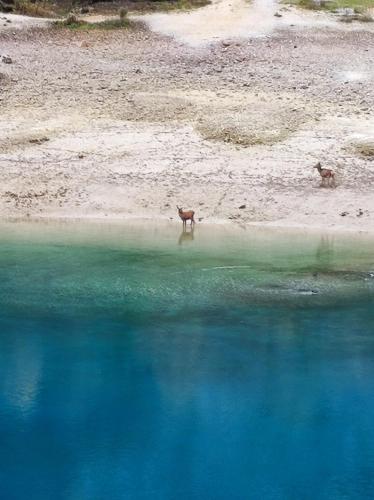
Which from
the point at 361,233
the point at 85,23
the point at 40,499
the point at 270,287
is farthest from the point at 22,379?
the point at 85,23

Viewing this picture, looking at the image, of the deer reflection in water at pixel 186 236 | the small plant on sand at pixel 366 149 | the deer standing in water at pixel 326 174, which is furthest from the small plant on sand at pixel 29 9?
the deer reflection in water at pixel 186 236

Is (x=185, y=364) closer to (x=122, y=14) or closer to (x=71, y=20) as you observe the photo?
Result: (x=71, y=20)

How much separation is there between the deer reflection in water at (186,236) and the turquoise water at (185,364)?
6 cm

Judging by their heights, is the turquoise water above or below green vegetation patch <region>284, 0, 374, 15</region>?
below

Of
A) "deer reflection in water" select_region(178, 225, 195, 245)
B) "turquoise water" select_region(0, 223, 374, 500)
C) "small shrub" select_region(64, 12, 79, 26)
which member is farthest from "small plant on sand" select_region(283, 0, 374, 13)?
"turquoise water" select_region(0, 223, 374, 500)

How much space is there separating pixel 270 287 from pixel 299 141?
7.33 metres

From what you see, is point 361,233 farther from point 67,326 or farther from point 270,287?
point 67,326

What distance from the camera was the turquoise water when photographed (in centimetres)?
1171

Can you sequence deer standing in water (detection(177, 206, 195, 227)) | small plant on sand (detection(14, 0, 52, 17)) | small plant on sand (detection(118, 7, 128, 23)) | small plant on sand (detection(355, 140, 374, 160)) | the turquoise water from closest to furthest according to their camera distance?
the turquoise water < deer standing in water (detection(177, 206, 195, 227)) < small plant on sand (detection(355, 140, 374, 160)) < small plant on sand (detection(118, 7, 128, 23)) < small plant on sand (detection(14, 0, 52, 17))

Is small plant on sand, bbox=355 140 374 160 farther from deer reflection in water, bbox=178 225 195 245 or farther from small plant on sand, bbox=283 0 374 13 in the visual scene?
small plant on sand, bbox=283 0 374 13

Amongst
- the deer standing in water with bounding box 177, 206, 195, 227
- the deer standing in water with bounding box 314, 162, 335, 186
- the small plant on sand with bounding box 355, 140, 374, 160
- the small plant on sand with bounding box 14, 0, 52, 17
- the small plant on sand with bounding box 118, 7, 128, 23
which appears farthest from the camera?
the small plant on sand with bounding box 14, 0, 52, 17

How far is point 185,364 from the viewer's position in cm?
1442

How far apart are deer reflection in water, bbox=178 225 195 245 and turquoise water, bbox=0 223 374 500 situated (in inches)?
2.2

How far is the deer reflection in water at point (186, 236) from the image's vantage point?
19859 mm
